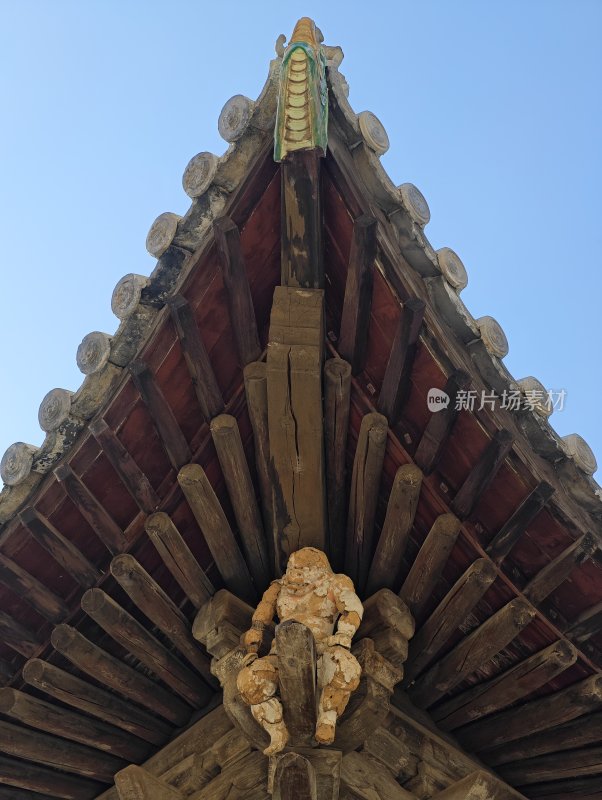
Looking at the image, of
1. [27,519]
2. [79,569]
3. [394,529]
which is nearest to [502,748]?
[394,529]

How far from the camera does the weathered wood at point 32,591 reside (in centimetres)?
720

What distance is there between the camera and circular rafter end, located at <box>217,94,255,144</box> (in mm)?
6730

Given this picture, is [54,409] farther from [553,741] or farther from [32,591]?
[553,741]

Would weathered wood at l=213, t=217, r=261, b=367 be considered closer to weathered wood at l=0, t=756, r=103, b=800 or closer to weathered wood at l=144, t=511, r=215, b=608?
weathered wood at l=144, t=511, r=215, b=608

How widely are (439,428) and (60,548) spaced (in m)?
2.71

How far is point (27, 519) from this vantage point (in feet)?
23.0

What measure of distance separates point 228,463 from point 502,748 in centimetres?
296

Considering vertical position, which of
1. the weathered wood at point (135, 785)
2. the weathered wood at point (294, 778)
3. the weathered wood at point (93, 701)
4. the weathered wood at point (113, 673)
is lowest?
the weathered wood at point (135, 785)

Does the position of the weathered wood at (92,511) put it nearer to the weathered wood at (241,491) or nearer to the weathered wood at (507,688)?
the weathered wood at (241,491)

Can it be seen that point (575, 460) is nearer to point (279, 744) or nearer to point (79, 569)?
point (279, 744)

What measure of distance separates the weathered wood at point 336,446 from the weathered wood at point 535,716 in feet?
5.33

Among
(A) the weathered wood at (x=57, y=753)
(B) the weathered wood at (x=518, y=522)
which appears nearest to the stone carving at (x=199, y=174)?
(B) the weathered wood at (x=518, y=522)

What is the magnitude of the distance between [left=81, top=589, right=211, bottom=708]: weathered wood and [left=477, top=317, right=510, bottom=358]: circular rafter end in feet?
10.1

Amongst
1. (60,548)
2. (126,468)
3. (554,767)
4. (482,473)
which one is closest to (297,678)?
(482,473)
